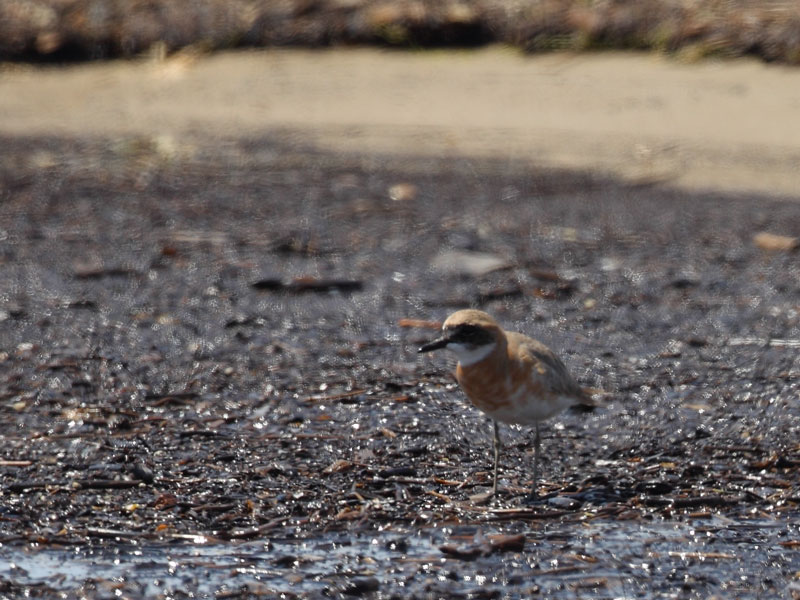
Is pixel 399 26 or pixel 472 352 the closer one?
pixel 472 352

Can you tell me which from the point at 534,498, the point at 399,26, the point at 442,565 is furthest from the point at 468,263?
the point at 399,26

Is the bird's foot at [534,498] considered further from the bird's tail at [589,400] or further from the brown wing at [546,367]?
the bird's tail at [589,400]

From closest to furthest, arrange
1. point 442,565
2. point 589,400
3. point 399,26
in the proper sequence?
point 442,565 → point 589,400 → point 399,26

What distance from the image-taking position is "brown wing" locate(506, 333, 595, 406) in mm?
6133

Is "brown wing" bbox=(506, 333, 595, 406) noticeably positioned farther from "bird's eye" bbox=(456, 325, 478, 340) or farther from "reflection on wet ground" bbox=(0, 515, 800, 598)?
"reflection on wet ground" bbox=(0, 515, 800, 598)

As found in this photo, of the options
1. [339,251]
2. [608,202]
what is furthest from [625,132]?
[339,251]

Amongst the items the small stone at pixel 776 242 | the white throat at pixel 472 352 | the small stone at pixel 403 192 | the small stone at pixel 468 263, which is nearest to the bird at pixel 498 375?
the white throat at pixel 472 352

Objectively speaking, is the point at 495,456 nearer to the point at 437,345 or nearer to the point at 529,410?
the point at 529,410

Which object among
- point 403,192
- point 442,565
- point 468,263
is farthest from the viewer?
point 403,192

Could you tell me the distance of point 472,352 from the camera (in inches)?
238

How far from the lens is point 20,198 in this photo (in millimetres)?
12789

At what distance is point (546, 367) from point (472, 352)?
1.21 ft

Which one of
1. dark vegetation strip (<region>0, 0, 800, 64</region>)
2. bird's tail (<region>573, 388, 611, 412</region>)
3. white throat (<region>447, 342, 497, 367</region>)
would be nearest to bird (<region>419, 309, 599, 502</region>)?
white throat (<region>447, 342, 497, 367</region>)

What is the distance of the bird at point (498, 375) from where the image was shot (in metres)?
6.00
